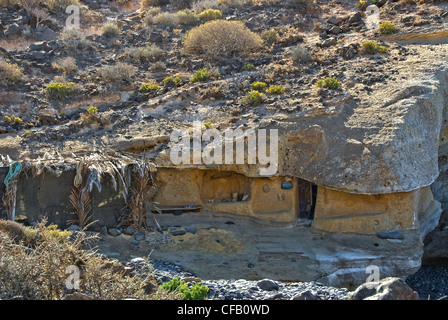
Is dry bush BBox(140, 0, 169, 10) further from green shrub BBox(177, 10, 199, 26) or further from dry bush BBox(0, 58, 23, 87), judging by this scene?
dry bush BBox(0, 58, 23, 87)

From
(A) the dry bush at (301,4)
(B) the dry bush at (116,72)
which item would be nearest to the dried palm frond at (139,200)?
(B) the dry bush at (116,72)

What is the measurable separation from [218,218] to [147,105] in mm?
3758

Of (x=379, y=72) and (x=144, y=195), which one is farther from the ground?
(x=379, y=72)

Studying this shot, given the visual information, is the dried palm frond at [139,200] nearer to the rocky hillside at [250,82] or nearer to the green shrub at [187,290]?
the rocky hillside at [250,82]

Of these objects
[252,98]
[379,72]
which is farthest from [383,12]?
[252,98]

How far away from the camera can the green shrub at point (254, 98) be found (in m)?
14.2

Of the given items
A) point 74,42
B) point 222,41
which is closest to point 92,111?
point 74,42

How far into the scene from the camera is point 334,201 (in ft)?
42.4

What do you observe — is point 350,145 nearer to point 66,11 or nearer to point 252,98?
point 252,98

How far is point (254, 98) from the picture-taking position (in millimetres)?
14227

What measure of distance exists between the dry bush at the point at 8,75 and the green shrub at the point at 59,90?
114 centimetres

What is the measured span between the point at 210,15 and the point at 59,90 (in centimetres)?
779

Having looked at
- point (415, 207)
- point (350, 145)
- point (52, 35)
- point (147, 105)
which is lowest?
point (415, 207)
